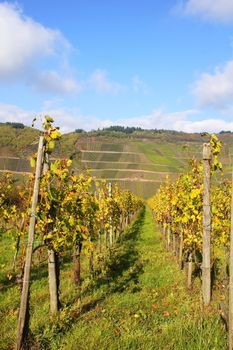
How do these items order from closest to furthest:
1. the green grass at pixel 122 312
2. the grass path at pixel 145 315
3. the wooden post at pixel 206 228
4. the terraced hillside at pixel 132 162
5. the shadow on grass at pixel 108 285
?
the grass path at pixel 145 315, the green grass at pixel 122 312, the shadow on grass at pixel 108 285, the wooden post at pixel 206 228, the terraced hillside at pixel 132 162

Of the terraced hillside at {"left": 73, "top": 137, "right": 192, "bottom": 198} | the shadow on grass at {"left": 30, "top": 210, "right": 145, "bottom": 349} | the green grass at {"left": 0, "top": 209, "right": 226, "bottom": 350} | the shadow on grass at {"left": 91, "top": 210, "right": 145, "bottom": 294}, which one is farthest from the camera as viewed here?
the terraced hillside at {"left": 73, "top": 137, "right": 192, "bottom": 198}

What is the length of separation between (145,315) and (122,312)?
0.76 meters

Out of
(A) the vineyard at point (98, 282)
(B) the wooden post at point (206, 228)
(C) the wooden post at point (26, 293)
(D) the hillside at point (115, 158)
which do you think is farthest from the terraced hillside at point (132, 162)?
(C) the wooden post at point (26, 293)

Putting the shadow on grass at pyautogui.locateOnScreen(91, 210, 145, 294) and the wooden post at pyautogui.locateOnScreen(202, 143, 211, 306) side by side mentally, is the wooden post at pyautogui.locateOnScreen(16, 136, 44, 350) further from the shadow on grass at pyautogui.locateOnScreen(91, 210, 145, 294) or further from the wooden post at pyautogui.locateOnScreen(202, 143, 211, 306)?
the shadow on grass at pyautogui.locateOnScreen(91, 210, 145, 294)

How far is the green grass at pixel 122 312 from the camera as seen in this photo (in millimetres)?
5648

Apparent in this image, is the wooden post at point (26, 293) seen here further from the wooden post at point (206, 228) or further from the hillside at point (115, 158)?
the hillside at point (115, 158)

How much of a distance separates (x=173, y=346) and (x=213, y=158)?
4412 mm

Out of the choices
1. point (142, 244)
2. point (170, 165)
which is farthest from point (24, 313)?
point (170, 165)

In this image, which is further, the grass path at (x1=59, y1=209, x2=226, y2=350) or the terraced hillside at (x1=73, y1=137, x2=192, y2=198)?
the terraced hillside at (x1=73, y1=137, x2=192, y2=198)

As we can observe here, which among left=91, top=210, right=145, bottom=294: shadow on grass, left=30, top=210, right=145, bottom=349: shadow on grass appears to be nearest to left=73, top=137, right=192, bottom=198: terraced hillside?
left=91, top=210, right=145, bottom=294: shadow on grass

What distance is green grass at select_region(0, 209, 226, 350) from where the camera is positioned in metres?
5.65

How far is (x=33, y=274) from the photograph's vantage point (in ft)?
42.4

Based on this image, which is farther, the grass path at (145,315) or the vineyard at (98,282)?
the vineyard at (98,282)

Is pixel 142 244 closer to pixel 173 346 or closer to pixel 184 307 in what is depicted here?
pixel 184 307
